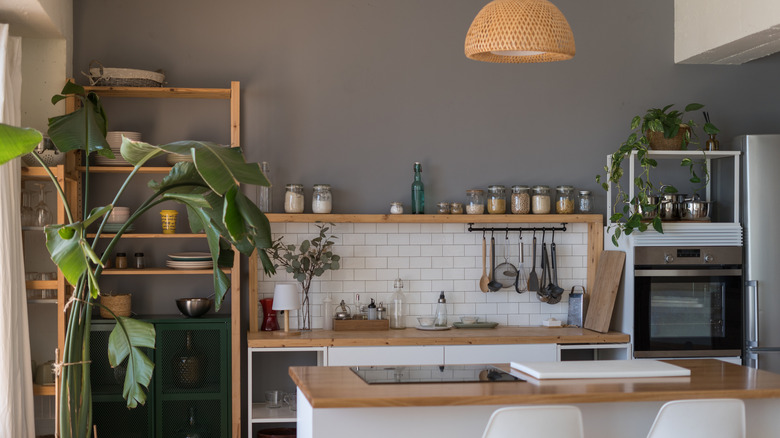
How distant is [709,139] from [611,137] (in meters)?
0.69

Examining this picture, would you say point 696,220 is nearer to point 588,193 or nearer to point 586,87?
point 588,193

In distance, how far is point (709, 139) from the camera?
237 inches

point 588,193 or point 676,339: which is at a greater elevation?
point 588,193

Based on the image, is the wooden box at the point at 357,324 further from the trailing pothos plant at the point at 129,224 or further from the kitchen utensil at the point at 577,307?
the kitchen utensil at the point at 577,307

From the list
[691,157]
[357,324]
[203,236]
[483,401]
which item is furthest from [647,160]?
[203,236]

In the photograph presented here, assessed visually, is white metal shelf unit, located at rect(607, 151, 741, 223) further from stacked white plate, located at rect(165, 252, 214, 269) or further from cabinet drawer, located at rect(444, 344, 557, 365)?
stacked white plate, located at rect(165, 252, 214, 269)

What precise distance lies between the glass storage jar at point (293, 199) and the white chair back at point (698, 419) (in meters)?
2.91

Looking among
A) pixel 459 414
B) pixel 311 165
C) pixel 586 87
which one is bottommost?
pixel 459 414

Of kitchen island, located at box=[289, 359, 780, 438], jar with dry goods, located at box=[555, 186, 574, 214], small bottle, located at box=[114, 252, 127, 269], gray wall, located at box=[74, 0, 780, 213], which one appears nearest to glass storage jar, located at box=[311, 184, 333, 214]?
gray wall, located at box=[74, 0, 780, 213]

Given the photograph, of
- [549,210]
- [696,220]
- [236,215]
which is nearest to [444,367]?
[236,215]

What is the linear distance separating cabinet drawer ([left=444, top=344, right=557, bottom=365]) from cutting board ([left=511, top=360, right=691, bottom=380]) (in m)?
1.37

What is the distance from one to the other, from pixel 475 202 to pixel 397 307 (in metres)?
0.91

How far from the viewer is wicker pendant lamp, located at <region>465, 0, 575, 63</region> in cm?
343

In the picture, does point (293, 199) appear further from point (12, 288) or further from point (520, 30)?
point (520, 30)
